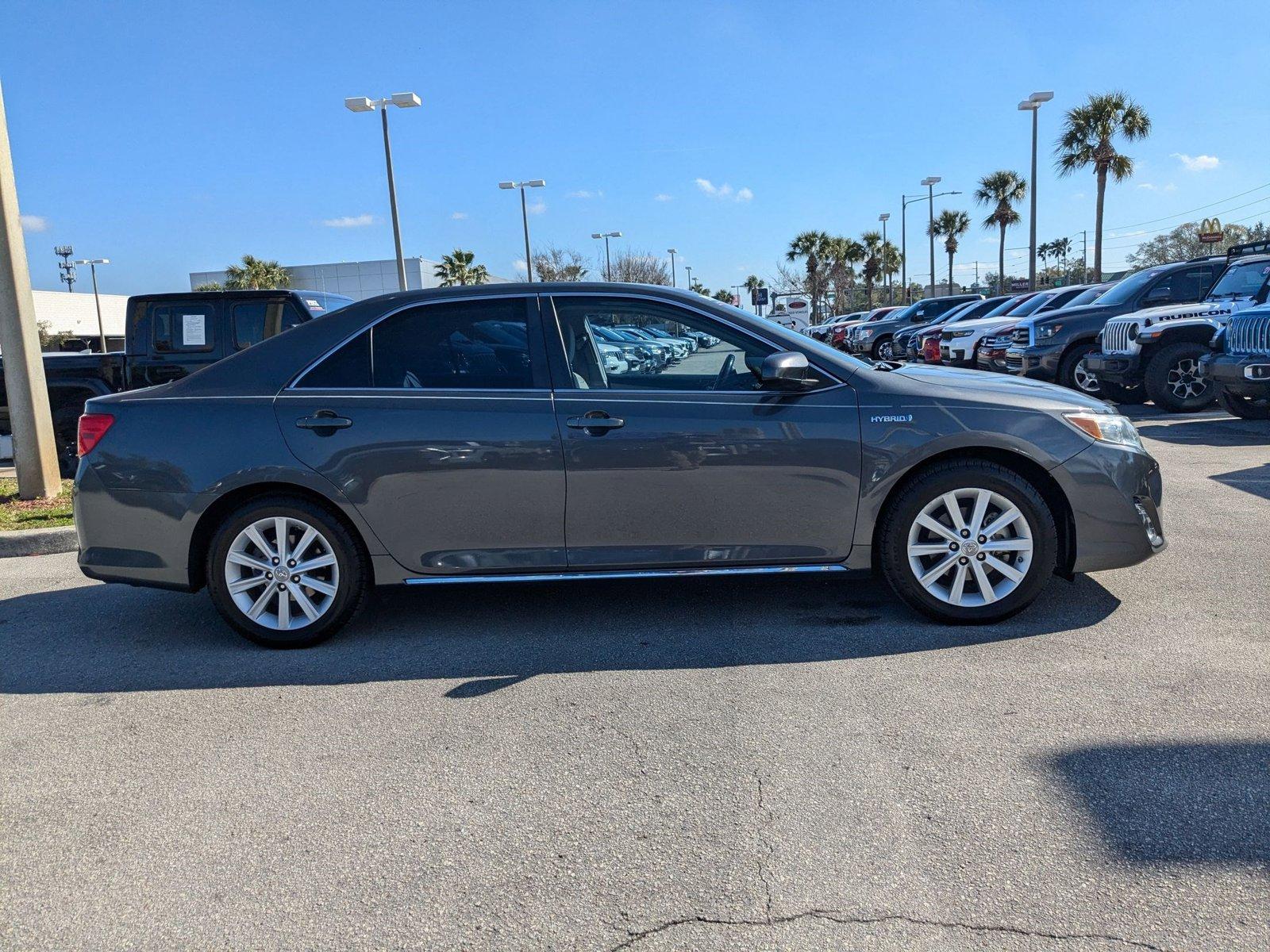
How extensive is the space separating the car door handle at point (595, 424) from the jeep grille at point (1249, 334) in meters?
8.45

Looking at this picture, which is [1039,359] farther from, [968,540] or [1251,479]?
[968,540]

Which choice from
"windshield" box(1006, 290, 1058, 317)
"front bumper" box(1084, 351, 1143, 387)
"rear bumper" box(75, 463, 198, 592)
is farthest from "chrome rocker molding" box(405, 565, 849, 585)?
"windshield" box(1006, 290, 1058, 317)

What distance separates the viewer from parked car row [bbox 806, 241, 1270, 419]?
33.7 feet

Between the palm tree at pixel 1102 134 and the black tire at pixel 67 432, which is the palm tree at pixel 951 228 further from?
the black tire at pixel 67 432

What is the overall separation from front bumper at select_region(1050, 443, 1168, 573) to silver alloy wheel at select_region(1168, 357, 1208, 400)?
8.82m

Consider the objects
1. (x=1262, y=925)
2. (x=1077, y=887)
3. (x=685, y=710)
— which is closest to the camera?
(x=1262, y=925)

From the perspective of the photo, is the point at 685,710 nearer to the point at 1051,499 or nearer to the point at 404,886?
the point at 404,886

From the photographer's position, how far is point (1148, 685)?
3801 mm

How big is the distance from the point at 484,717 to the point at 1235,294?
12.0 meters

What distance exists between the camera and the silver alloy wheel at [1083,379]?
14.0 m

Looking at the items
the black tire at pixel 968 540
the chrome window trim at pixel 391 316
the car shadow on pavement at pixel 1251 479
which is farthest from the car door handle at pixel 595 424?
the car shadow on pavement at pixel 1251 479

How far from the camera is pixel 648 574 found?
4.58 metres

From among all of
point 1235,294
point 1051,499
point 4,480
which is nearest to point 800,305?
point 1235,294

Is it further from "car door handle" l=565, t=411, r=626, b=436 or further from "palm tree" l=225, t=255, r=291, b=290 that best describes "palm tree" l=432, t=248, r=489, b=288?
"car door handle" l=565, t=411, r=626, b=436
